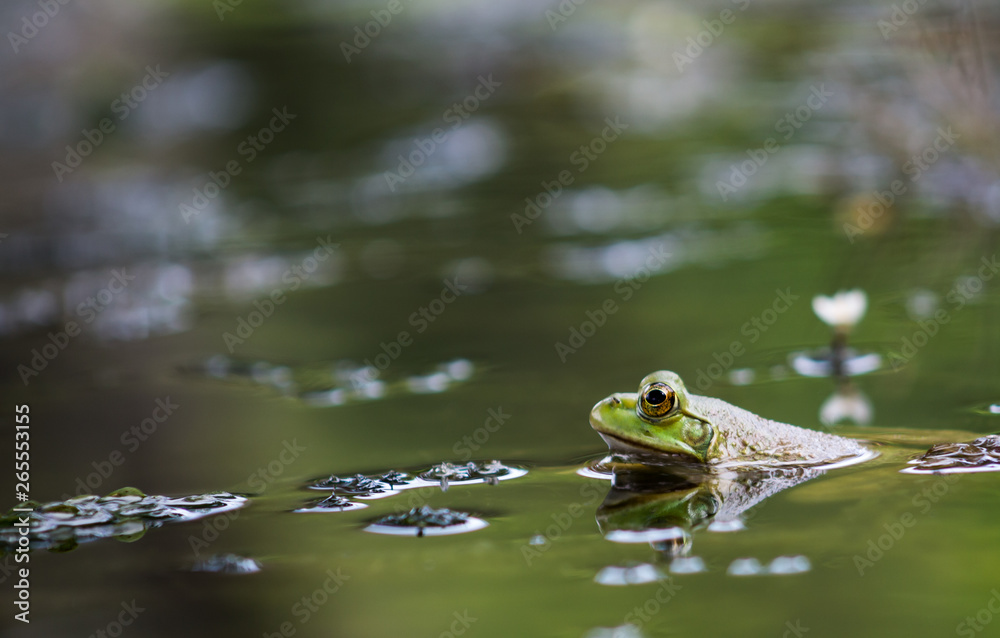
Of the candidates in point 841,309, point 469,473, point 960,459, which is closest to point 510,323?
point 841,309

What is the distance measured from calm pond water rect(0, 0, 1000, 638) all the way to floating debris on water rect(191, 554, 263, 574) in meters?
0.01

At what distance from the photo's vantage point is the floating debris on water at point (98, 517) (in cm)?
252

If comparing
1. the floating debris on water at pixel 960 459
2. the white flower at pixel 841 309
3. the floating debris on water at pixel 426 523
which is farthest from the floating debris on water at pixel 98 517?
the white flower at pixel 841 309

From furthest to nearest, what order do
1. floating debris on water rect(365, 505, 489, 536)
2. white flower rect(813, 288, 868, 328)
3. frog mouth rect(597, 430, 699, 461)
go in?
white flower rect(813, 288, 868, 328) < frog mouth rect(597, 430, 699, 461) < floating debris on water rect(365, 505, 489, 536)

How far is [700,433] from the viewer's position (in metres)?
2.71

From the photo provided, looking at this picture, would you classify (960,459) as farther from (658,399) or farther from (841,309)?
(841,309)

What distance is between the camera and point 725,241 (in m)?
5.77

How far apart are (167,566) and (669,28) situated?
40.0 ft

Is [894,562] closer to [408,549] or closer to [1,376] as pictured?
[408,549]

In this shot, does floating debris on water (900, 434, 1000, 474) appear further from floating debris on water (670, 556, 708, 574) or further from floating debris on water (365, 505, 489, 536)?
floating debris on water (365, 505, 489, 536)

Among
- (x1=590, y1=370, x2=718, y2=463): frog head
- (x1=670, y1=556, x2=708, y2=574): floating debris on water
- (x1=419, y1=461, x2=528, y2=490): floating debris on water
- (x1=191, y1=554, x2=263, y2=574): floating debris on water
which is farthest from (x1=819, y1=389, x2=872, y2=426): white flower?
(x1=191, y1=554, x2=263, y2=574): floating debris on water

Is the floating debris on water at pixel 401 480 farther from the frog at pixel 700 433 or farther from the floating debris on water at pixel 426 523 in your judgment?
the frog at pixel 700 433

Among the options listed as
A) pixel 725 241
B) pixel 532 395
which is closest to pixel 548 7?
pixel 725 241

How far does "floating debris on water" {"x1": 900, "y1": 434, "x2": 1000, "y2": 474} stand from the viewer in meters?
2.61
